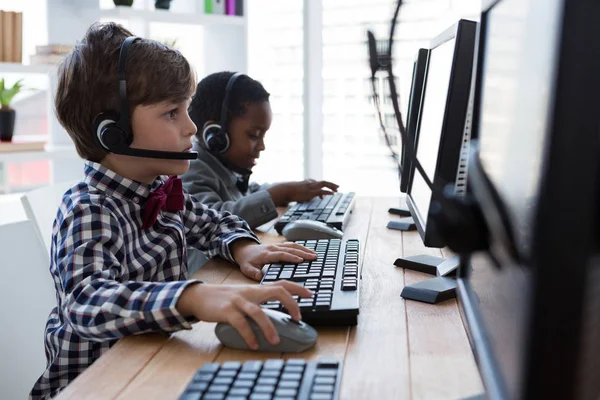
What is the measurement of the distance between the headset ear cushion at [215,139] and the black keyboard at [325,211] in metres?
0.27

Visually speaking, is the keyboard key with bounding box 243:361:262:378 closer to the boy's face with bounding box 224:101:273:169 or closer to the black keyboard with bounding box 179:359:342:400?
the black keyboard with bounding box 179:359:342:400

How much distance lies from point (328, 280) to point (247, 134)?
105cm

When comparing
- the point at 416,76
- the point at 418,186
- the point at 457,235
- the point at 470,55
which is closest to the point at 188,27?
the point at 416,76

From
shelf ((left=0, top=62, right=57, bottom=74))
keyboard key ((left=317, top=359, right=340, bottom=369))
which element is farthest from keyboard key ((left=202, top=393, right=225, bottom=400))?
shelf ((left=0, top=62, right=57, bottom=74))

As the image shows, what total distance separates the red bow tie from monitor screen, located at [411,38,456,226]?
1.47 feet

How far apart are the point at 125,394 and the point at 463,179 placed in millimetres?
504

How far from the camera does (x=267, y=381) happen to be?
25.3 inches

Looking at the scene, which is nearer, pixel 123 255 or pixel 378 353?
pixel 378 353

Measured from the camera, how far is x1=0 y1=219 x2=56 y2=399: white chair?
3.92 feet

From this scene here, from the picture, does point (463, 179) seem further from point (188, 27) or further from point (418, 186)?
point (188, 27)

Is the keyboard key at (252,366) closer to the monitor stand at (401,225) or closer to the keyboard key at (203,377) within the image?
the keyboard key at (203,377)

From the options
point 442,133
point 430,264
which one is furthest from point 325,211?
point 442,133

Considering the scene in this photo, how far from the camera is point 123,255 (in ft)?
3.33

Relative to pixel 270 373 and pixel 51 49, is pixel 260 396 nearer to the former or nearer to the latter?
pixel 270 373
